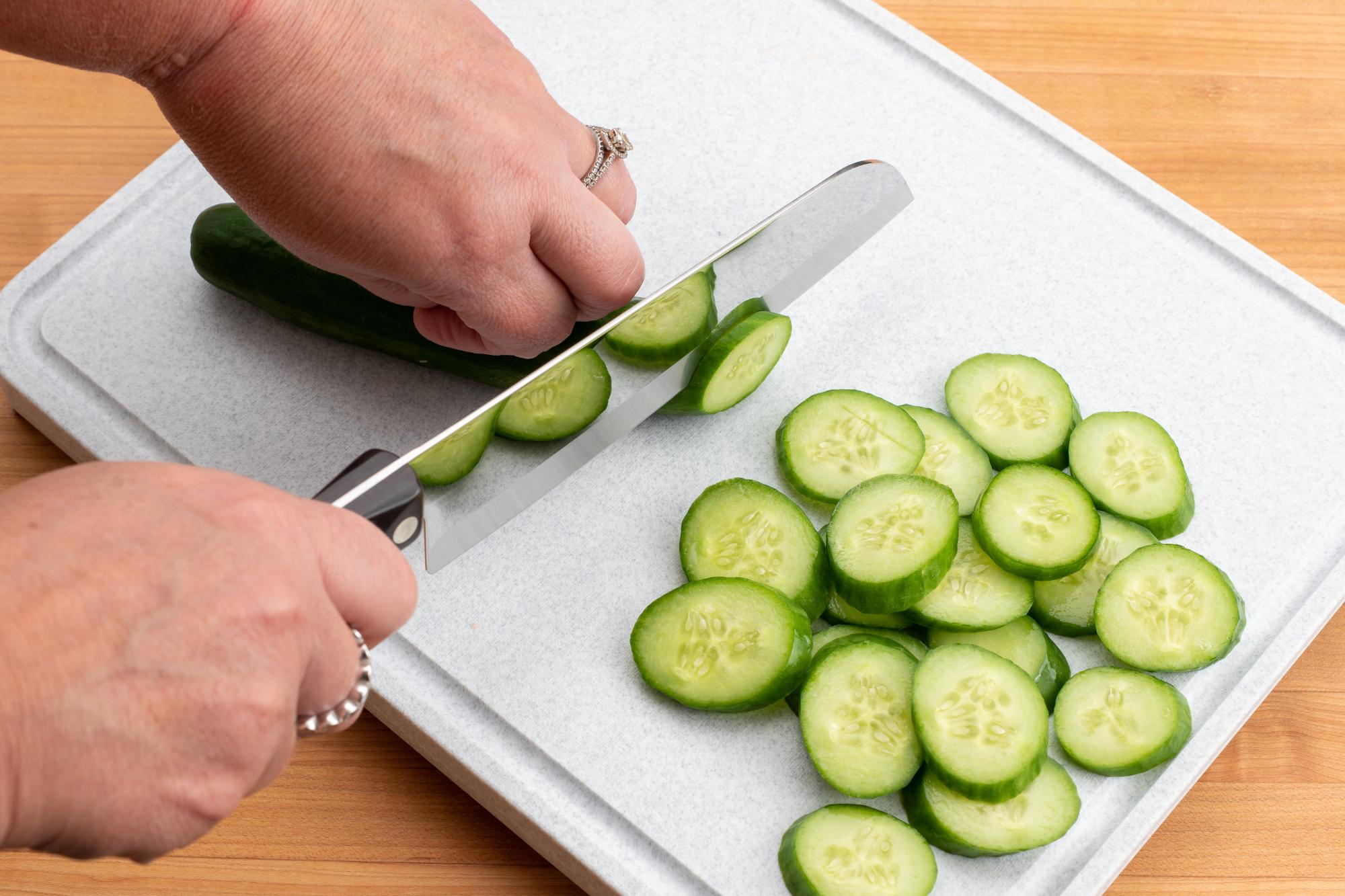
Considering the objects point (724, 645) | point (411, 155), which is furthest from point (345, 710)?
point (411, 155)

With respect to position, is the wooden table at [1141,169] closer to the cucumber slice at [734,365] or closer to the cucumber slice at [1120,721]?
the cucumber slice at [1120,721]

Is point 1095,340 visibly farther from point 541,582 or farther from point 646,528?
point 541,582

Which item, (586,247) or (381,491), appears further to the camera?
(586,247)

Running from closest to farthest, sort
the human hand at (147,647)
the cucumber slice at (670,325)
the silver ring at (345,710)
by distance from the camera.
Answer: the human hand at (147,647) → the silver ring at (345,710) → the cucumber slice at (670,325)

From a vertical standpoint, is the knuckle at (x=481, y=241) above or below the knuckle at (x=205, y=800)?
above

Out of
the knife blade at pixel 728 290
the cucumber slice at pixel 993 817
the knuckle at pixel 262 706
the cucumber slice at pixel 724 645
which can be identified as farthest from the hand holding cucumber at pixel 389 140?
the cucumber slice at pixel 993 817

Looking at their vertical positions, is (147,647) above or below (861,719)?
above

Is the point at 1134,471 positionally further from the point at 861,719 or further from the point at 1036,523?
the point at 861,719

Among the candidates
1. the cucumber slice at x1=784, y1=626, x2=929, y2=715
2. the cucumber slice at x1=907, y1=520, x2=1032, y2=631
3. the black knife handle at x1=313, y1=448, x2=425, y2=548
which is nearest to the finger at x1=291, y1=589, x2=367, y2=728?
the black knife handle at x1=313, y1=448, x2=425, y2=548
